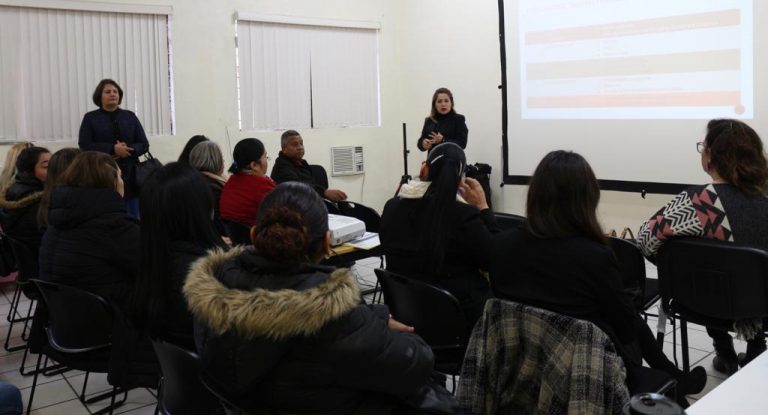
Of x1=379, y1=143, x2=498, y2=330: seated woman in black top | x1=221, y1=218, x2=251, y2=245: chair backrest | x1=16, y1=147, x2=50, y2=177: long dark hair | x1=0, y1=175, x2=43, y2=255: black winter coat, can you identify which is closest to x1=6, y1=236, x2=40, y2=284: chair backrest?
x1=0, y1=175, x2=43, y2=255: black winter coat

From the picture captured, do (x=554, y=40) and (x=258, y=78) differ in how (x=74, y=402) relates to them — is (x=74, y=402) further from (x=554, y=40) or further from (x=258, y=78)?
(x=554, y=40)

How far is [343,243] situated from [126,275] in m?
1.07

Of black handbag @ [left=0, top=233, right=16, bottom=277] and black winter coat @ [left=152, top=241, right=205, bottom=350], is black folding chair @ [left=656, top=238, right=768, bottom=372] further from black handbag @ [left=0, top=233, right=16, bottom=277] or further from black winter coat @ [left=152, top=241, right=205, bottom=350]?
black handbag @ [left=0, top=233, right=16, bottom=277]

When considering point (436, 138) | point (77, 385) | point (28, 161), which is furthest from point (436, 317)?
point (436, 138)

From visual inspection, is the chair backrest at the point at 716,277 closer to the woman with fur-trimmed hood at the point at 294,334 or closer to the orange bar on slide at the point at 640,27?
the woman with fur-trimmed hood at the point at 294,334

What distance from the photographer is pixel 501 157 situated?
22.9ft

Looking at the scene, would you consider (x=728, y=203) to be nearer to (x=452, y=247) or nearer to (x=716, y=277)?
(x=716, y=277)

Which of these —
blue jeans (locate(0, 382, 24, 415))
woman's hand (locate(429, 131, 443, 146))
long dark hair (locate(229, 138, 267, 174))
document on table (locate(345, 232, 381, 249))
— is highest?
woman's hand (locate(429, 131, 443, 146))

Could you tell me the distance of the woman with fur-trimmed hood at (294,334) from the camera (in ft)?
4.68

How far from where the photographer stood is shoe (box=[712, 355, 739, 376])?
321 centimetres

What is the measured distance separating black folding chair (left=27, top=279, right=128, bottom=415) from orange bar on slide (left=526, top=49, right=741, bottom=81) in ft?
15.7

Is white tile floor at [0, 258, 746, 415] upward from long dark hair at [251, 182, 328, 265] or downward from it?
downward

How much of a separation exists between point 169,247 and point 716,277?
80.2 inches

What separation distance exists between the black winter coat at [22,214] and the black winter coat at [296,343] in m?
2.59
